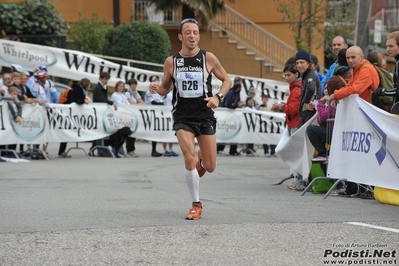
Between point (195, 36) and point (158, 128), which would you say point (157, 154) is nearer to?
point (158, 128)

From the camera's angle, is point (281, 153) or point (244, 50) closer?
point (281, 153)

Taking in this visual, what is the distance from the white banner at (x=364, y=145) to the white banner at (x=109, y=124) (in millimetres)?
8663

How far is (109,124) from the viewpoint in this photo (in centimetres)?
2020

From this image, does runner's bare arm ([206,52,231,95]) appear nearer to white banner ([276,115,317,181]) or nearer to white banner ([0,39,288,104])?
white banner ([276,115,317,181])

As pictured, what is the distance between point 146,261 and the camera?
21.7 feet

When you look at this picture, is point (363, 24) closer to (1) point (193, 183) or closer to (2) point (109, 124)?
(2) point (109, 124)

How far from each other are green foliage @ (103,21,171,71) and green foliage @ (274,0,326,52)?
539 centimetres

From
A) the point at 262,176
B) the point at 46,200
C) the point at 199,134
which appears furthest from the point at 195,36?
the point at 262,176

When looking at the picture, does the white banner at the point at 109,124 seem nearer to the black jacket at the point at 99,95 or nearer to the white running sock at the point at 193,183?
the black jacket at the point at 99,95

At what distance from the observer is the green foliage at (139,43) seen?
1280 inches

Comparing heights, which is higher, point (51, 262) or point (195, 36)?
point (195, 36)

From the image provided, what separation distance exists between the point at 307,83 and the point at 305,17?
924 inches

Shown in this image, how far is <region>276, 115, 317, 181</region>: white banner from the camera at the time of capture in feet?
40.7

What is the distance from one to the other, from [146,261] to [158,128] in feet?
48.7
